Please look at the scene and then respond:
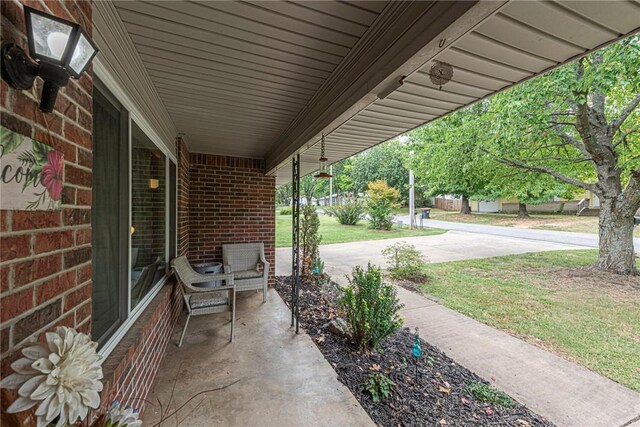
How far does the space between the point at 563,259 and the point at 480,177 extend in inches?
115

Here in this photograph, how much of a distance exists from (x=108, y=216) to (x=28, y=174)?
0.90 m

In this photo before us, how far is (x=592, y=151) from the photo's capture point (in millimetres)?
5680

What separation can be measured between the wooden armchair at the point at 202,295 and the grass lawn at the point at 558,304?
3.30 metres

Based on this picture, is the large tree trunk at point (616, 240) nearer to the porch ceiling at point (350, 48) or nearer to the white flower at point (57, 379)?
the porch ceiling at point (350, 48)

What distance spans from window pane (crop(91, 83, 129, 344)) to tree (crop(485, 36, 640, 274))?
5926mm

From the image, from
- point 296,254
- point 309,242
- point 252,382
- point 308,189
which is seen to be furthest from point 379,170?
point 252,382

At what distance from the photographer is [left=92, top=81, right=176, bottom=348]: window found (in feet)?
5.03

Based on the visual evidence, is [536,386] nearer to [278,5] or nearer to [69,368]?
[69,368]

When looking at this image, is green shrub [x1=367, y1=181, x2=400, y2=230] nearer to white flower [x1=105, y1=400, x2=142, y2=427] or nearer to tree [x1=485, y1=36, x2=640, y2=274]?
tree [x1=485, y1=36, x2=640, y2=274]

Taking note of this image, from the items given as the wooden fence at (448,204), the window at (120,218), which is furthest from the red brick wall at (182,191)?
the wooden fence at (448,204)

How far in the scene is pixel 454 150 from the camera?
22.5 ft

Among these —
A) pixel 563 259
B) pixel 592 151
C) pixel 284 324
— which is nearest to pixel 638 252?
pixel 563 259

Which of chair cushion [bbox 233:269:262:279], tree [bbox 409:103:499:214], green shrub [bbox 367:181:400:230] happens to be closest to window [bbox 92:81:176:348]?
chair cushion [bbox 233:269:262:279]

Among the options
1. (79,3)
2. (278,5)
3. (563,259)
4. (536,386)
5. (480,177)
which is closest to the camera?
Result: (79,3)
